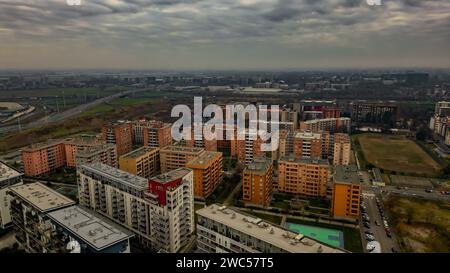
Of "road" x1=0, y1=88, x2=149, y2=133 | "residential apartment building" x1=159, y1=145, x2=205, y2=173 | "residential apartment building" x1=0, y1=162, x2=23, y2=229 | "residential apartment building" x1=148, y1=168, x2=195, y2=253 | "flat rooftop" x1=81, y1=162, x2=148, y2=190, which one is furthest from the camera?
"road" x1=0, y1=88, x2=149, y2=133

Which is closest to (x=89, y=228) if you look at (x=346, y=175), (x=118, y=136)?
(x=346, y=175)

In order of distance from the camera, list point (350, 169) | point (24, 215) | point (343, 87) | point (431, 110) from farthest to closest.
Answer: point (343, 87) → point (431, 110) → point (350, 169) → point (24, 215)

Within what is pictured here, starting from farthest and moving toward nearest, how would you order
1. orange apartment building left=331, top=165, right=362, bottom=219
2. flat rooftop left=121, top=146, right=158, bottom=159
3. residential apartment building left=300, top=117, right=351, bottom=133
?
residential apartment building left=300, top=117, right=351, bottom=133 < flat rooftop left=121, top=146, right=158, bottom=159 < orange apartment building left=331, top=165, right=362, bottom=219

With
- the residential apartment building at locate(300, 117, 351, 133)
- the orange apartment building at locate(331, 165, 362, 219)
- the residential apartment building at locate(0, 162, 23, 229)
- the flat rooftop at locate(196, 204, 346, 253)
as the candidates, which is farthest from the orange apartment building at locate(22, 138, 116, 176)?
the residential apartment building at locate(300, 117, 351, 133)

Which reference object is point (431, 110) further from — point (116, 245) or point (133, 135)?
point (116, 245)

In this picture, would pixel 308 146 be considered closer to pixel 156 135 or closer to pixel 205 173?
pixel 205 173

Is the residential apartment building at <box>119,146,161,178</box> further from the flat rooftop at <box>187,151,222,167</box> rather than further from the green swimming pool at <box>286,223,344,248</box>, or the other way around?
the green swimming pool at <box>286,223,344,248</box>
